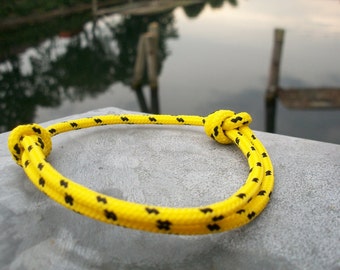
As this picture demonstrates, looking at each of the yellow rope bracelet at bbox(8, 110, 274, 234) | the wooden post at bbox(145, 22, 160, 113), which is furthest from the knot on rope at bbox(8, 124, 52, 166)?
the wooden post at bbox(145, 22, 160, 113)

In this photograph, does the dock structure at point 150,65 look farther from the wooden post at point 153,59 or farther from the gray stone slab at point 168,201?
the gray stone slab at point 168,201

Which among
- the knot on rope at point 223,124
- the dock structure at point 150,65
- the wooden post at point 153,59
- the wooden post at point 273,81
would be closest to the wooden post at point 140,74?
the dock structure at point 150,65

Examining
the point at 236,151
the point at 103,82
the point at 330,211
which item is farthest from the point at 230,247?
the point at 103,82

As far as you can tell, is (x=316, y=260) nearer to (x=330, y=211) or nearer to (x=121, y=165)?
(x=330, y=211)

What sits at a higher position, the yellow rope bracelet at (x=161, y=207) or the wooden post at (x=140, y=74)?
the yellow rope bracelet at (x=161, y=207)

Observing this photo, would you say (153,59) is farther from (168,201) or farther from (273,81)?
(168,201)

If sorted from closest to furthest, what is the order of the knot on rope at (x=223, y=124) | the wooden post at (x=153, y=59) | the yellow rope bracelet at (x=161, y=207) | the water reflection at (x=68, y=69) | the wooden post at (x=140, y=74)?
the yellow rope bracelet at (x=161, y=207) < the knot on rope at (x=223, y=124) < the wooden post at (x=153, y=59) < the water reflection at (x=68, y=69) < the wooden post at (x=140, y=74)

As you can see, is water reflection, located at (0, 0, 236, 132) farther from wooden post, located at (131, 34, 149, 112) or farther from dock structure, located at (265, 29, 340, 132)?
dock structure, located at (265, 29, 340, 132)
